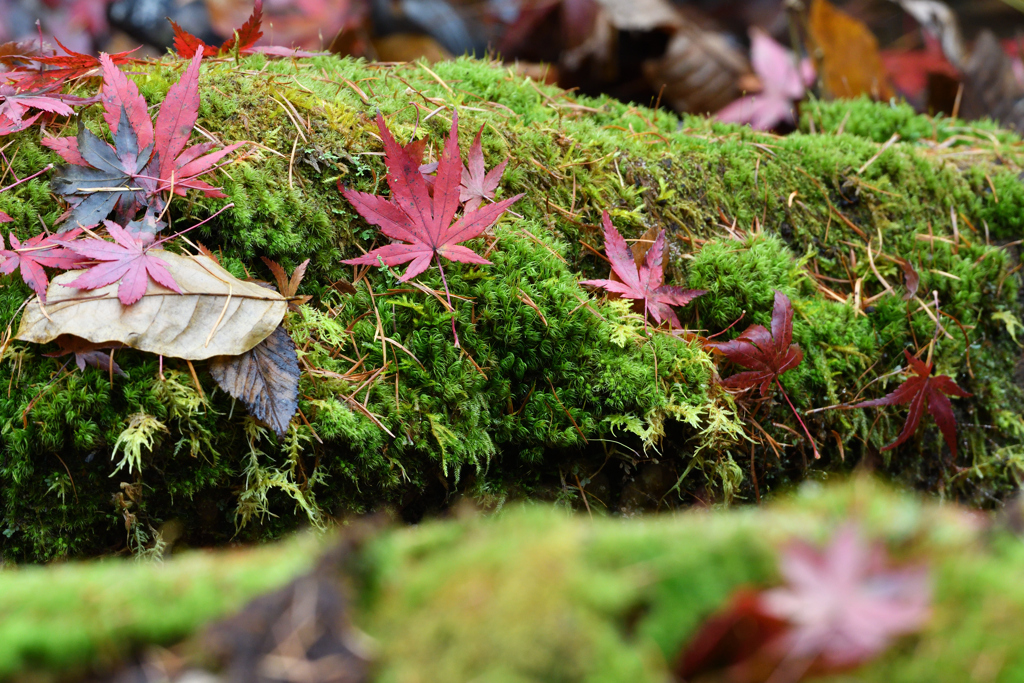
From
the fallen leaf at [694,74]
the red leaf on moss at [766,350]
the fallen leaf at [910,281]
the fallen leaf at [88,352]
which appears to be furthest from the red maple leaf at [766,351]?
the fallen leaf at [694,74]

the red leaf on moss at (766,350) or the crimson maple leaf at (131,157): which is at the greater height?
the crimson maple leaf at (131,157)

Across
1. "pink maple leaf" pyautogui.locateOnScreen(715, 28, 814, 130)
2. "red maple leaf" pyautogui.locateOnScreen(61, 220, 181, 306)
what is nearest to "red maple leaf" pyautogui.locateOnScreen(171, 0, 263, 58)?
"red maple leaf" pyautogui.locateOnScreen(61, 220, 181, 306)

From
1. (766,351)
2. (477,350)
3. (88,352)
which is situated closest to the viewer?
(88,352)

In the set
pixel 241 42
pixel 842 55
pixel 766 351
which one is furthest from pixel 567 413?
pixel 842 55

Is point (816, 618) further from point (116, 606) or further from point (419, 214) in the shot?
point (419, 214)

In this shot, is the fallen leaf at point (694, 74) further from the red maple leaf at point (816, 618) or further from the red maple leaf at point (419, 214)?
the red maple leaf at point (816, 618)
